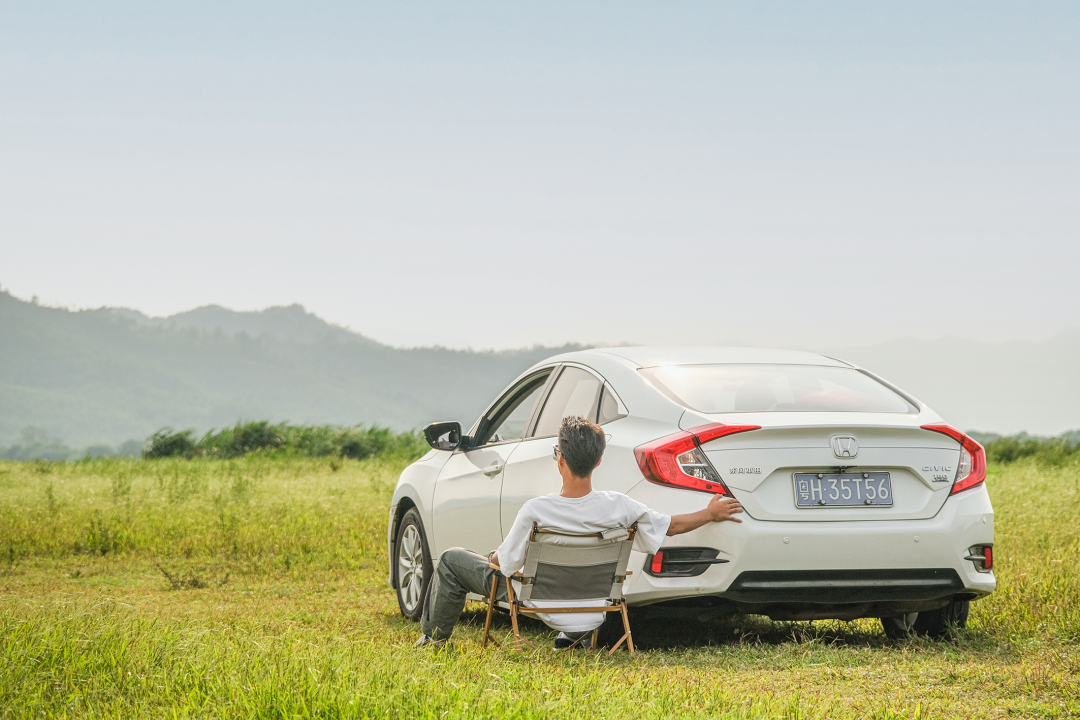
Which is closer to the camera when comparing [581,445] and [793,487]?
[581,445]

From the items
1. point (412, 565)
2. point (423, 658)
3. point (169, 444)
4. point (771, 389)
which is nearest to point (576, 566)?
point (423, 658)

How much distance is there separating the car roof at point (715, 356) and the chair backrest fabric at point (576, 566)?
127 centimetres

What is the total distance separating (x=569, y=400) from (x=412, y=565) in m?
2.08

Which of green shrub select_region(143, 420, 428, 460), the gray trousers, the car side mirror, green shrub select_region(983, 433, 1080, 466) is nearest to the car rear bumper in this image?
the gray trousers

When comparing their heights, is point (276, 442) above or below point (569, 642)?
below

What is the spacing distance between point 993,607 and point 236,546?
25.6 feet

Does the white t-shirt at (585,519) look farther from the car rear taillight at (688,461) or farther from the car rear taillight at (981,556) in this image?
the car rear taillight at (981,556)

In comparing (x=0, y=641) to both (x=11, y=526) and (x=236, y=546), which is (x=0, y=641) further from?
(x=11, y=526)

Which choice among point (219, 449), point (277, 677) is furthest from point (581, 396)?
point (219, 449)

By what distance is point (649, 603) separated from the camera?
17.4 feet

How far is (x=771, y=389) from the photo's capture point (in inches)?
229

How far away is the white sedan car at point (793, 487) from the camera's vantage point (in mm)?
5133

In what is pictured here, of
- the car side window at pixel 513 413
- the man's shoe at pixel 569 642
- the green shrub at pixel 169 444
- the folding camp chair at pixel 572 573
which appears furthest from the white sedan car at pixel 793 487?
the green shrub at pixel 169 444

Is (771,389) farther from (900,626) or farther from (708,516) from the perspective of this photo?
(900,626)
